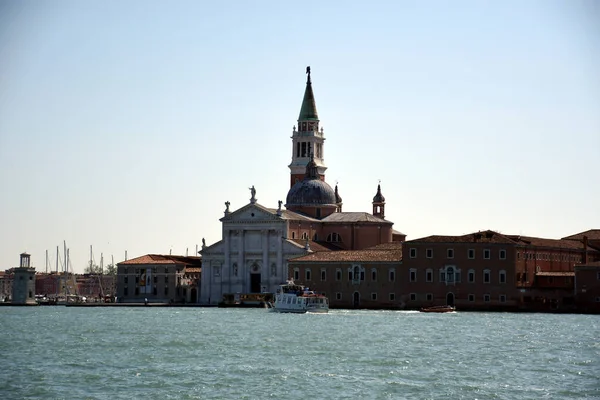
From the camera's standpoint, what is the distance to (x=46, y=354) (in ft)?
155

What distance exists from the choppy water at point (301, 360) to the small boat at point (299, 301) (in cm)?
1357

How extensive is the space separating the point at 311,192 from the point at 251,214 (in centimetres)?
868

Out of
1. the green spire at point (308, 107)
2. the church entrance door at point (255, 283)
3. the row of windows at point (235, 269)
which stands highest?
the green spire at point (308, 107)

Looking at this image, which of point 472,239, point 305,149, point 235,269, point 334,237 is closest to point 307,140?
point 305,149

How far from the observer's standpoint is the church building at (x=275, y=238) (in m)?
103

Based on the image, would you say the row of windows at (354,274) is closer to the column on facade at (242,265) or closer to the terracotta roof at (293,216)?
the terracotta roof at (293,216)

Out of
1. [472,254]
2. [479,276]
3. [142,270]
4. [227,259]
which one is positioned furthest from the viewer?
[142,270]

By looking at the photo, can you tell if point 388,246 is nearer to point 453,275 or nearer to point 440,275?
point 440,275

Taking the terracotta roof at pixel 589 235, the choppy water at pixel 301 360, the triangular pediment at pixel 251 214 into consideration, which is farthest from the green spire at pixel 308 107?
the choppy water at pixel 301 360

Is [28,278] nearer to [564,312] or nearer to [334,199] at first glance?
[334,199]

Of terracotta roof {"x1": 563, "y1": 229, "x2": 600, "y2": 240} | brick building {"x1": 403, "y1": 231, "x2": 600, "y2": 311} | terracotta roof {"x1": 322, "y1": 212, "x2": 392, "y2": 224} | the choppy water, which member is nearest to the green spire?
terracotta roof {"x1": 322, "y1": 212, "x2": 392, "y2": 224}

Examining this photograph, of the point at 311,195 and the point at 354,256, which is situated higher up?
the point at 311,195

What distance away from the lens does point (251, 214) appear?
104000mm

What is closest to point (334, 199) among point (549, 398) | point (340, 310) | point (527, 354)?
point (340, 310)
